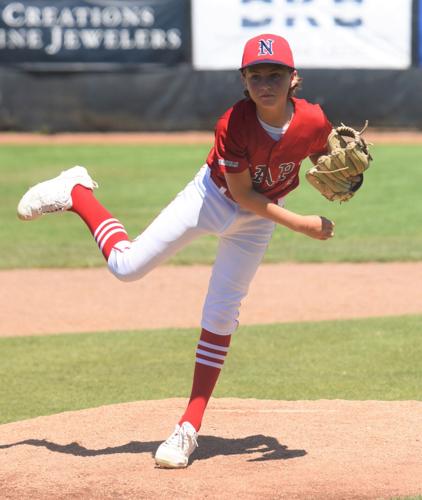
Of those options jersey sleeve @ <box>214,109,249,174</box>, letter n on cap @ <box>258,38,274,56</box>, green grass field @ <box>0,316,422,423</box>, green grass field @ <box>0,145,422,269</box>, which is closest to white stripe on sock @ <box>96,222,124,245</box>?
jersey sleeve @ <box>214,109,249,174</box>

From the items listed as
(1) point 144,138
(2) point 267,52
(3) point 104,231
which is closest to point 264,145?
(2) point 267,52

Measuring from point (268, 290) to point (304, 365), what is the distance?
7.99 feet

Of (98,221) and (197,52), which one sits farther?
(197,52)

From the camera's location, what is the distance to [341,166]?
14.2 feet

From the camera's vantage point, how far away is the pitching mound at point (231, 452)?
421cm

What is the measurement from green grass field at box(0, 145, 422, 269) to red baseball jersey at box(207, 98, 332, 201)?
587cm

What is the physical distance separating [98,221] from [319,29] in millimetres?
14224

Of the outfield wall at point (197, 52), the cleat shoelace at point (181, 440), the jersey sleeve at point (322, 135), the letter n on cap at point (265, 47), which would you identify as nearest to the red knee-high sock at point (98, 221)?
the cleat shoelace at point (181, 440)

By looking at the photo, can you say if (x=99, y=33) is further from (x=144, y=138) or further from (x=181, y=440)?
(x=181, y=440)

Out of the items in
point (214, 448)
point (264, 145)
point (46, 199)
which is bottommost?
point (214, 448)

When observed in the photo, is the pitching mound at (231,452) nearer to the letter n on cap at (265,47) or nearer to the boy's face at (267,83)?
the boy's face at (267,83)

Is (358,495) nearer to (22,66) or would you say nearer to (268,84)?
(268,84)

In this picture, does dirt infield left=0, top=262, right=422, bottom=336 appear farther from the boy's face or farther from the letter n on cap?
the letter n on cap

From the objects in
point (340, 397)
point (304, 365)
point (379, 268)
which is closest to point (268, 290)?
point (379, 268)
